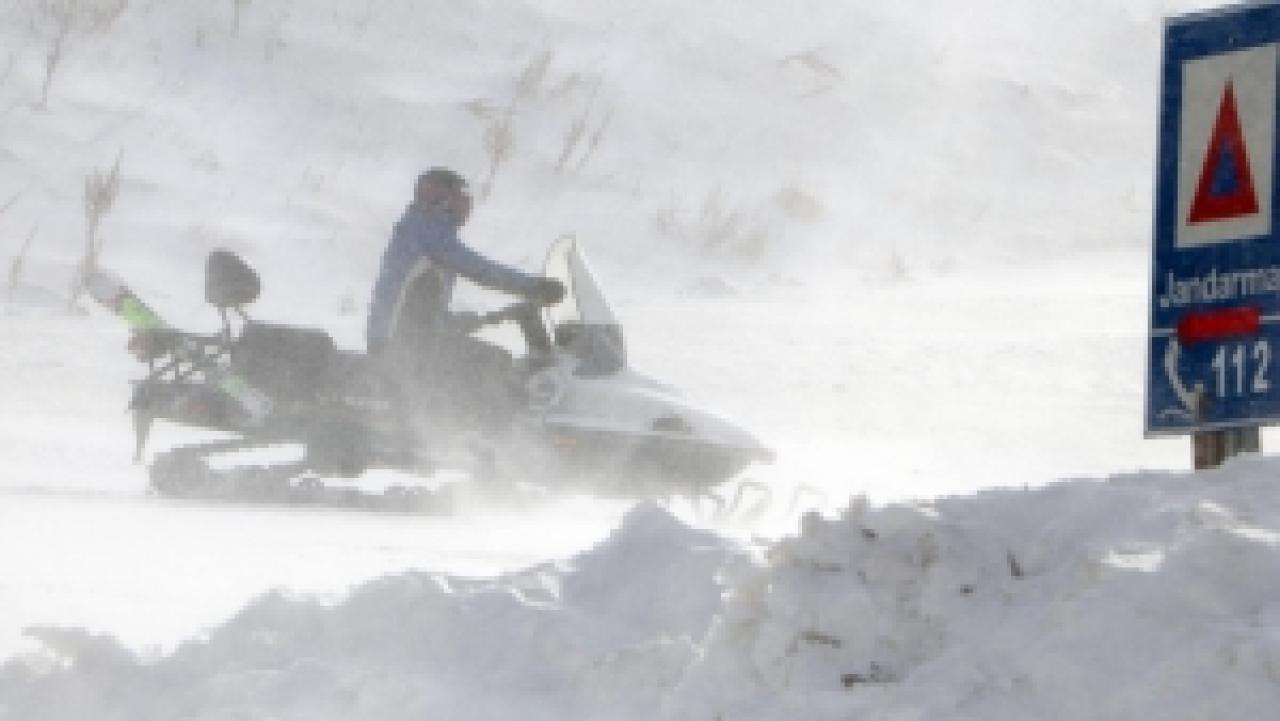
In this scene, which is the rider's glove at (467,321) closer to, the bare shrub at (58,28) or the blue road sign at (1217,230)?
the blue road sign at (1217,230)

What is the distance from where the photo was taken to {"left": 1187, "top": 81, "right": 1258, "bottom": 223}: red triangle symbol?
4031 mm

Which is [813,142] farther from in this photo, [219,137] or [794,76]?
[219,137]

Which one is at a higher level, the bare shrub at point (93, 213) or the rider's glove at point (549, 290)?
the bare shrub at point (93, 213)

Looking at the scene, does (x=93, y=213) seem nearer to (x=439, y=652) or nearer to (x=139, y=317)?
(x=139, y=317)

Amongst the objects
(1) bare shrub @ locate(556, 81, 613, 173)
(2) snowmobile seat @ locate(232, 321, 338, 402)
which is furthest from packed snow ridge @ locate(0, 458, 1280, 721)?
(1) bare shrub @ locate(556, 81, 613, 173)

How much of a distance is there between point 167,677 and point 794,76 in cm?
2855

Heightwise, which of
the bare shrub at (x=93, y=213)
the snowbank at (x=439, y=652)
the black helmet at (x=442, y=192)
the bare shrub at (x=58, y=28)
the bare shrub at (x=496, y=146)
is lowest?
the snowbank at (x=439, y=652)

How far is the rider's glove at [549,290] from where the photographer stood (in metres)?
10.3

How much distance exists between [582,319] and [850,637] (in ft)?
25.7

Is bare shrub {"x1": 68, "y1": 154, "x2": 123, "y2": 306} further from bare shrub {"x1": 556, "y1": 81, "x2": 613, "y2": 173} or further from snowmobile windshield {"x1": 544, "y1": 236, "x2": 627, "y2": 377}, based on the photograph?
snowmobile windshield {"x1": 544, "y1": 236, "x2": 627, "y2": 377}

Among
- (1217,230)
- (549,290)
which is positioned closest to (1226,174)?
(1217,230)

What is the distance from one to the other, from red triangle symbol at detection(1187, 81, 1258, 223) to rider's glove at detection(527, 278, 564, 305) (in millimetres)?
6368

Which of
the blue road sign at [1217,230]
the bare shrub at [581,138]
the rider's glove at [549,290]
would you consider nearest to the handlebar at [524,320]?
the rider's glove at [549,290]

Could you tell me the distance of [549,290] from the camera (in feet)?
33.9
